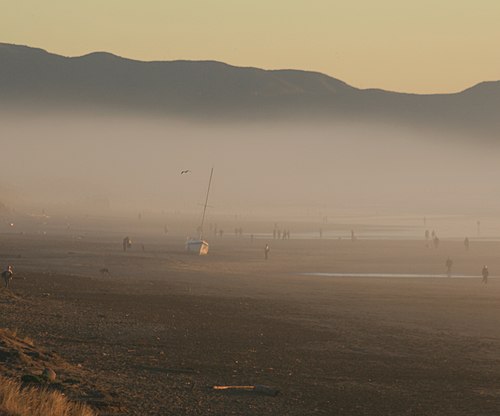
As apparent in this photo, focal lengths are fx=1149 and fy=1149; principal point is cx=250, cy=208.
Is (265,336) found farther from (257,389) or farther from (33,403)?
(33,403)

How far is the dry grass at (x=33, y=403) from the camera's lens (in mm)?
18438

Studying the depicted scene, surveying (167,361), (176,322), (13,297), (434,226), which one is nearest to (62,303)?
(13,297)

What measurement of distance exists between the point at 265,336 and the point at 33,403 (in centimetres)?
1426

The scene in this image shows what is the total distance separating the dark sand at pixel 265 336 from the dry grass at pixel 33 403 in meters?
1.38

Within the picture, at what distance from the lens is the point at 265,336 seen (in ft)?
109

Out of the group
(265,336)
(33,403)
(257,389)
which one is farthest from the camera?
(265,336)

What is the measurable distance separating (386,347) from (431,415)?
8.54 meters

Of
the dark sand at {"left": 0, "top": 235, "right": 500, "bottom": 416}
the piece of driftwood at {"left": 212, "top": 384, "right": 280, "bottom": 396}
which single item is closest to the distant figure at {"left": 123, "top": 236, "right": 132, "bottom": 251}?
the dark sand at {"left": 0, "top": 235, "right": 500, "bottom": 416}

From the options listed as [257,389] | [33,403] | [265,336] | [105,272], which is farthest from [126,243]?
[33,403]

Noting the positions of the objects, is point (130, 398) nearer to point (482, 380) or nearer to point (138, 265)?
point (482, 380)

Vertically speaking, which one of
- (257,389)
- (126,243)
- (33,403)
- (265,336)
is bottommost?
(33,403)

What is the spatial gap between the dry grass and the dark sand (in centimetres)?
138

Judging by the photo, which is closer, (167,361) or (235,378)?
(235,378)

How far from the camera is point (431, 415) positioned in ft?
76.7
